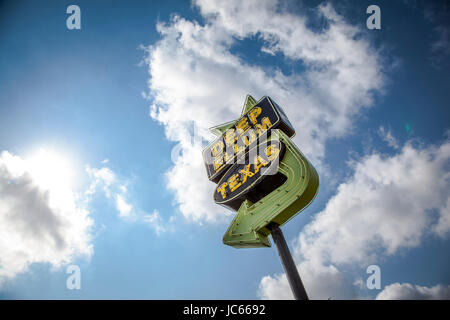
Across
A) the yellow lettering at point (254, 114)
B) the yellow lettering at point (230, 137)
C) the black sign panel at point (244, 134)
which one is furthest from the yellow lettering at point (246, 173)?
the yellow lettering at point (254, 114)

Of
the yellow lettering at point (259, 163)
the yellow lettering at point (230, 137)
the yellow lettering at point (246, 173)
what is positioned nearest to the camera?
the yellow lettering at point (259, 163)

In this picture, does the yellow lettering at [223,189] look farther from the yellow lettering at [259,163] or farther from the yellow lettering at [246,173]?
the yellow lettering at [259,163]

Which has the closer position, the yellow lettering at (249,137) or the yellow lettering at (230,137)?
the yellow lettering at (249,137)

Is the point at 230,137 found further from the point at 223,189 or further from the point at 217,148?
the point at 223,189

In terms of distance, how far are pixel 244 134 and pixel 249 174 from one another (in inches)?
93.8

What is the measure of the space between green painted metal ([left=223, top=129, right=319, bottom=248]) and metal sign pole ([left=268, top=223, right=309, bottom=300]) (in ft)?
0.96

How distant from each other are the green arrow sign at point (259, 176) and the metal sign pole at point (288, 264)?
0.31 meters

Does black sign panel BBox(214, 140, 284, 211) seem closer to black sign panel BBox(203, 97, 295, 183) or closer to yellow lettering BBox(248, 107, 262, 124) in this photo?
black sign panel BBox(203, 97, 295, 183)

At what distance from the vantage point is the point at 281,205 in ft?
22.1

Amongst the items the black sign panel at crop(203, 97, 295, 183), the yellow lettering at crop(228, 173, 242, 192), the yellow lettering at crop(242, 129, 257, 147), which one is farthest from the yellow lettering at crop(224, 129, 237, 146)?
the yellow lettering at crop(228, 173, 242, 192)

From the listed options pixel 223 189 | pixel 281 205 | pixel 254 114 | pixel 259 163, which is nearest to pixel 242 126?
pixel 254 114

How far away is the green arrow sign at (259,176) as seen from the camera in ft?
22.3

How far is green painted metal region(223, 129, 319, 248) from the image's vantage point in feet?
21.7
